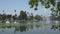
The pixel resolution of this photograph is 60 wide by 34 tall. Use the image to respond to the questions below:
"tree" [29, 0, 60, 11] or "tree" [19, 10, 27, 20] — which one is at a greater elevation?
"tree" [29, 0, 60, 11]

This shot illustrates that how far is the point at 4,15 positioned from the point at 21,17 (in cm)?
1331

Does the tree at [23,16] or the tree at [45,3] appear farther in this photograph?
the tree at [23,16]

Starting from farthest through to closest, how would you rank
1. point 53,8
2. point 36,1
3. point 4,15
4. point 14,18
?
point 14,18, point 4,15, point 53,8, point 36,1

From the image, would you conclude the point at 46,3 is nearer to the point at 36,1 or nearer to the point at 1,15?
the point at 36,1

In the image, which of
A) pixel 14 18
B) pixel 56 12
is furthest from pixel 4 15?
pixel 56 12

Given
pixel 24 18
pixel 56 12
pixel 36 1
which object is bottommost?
pixel 24 18

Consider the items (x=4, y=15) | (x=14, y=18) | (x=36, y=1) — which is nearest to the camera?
(x=36, y=1)

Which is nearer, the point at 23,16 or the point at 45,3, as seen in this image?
the point at 45,3

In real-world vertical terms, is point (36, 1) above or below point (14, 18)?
above

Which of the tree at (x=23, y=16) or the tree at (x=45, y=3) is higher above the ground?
the tree at (x=45, y=3)

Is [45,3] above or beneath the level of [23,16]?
above

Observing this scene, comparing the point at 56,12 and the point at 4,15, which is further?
the point at 4,15

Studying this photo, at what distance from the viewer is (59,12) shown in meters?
5.12

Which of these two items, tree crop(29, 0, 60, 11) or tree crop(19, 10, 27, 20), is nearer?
tree crop(29, 0, 60, 11)
